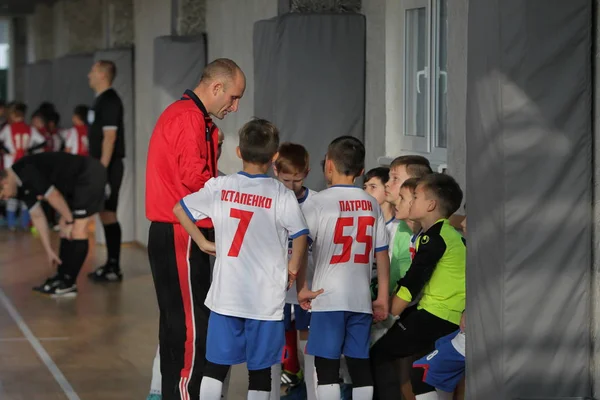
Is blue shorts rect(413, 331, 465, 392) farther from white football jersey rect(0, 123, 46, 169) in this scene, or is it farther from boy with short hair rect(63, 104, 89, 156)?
white football jersey rect(0, 123, 46, 169)

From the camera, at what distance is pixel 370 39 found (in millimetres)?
7336

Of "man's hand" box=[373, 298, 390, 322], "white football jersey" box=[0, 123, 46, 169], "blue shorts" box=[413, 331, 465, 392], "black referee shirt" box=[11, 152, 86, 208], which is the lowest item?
"blue shorts" box=[413, 331, 465, 392]

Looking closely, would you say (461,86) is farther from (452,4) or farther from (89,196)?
(89,196)

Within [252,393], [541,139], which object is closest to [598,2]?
[541,139]

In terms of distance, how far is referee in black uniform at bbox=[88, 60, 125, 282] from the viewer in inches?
378

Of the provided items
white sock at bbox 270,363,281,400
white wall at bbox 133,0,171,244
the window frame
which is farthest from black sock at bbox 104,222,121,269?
white sock at bbox 270,363,281,400

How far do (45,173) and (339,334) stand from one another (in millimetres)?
4629

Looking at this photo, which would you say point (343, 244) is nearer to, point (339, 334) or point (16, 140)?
point (339, 334)

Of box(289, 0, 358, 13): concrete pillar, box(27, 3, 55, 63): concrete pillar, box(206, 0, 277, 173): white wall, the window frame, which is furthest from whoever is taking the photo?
box(27, 3, 55, 63): concrete pillar

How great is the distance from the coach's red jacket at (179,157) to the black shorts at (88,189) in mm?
4233

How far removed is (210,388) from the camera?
452cm

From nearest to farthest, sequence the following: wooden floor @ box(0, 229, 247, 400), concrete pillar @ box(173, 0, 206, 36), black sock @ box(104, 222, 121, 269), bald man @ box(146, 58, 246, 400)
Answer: bald man @ box(146, 58, 246, 400) < wooden floor @ box(0, 229, 247, 400) < black sock @ box(104, 222, 121, 269) < concrete pillar @ box(173, 0, 206, 36)

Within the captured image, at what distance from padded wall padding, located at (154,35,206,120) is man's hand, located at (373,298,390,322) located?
6.12 m

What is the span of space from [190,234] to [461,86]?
1840 millimetres
